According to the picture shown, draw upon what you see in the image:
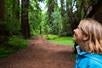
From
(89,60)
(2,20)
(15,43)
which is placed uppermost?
(89,60)

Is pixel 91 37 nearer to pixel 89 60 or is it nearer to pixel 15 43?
pixel 89 60

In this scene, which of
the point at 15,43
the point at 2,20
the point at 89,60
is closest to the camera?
the point at 89,60

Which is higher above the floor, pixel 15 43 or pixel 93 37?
pixel 93 37

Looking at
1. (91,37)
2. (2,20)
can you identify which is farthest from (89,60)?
(2,20)

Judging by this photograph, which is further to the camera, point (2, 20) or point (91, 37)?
point (2, 20)

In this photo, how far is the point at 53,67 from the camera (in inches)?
536

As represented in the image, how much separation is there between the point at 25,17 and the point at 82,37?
3093cm

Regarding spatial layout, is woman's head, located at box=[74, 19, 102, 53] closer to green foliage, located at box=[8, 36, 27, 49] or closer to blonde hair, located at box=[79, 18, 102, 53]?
blonde hair, located at box=[79, 18, 102, 53]

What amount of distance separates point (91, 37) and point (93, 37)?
0.02m

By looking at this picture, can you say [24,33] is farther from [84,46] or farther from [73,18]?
[84,46]

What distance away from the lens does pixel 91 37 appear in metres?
2.61

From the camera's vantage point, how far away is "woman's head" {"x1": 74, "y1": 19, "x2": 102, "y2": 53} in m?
2.59

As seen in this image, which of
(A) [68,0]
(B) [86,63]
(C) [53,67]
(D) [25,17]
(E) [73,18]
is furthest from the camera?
(D) [25,17]

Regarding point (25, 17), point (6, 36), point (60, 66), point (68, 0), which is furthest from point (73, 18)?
point (25, 17)
